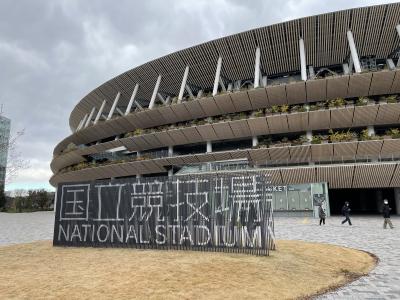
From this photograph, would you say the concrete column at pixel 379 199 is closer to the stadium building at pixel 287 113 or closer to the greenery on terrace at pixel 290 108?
the stadium building at pixel 287 113

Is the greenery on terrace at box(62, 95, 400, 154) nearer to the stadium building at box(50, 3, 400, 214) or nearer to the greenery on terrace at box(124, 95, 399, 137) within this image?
the greenery on terrace at box(124, 95, 399, 137)

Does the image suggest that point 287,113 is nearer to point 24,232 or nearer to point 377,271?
point 24,232

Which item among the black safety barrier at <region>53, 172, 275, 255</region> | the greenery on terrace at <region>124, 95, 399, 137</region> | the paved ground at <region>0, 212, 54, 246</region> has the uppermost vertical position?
the greenery on terrace at <region>124, 95, 399, 137</region>

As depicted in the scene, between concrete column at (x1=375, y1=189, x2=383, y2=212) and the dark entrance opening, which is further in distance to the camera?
the dark entrance opening

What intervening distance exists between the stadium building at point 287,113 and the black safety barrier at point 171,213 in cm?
1860

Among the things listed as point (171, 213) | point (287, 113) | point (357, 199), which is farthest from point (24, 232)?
point (357, 199)

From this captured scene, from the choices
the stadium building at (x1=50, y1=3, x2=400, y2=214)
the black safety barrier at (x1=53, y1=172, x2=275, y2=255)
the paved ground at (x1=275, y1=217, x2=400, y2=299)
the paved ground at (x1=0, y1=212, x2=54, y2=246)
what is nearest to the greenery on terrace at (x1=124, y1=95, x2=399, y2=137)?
the stadium building at (x1=50, y1=3, x2=400, y2=214)

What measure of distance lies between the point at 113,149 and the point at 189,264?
125 feet

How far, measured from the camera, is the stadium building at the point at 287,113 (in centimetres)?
2972

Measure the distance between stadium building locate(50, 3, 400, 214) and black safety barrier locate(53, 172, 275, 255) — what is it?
61.0 feet

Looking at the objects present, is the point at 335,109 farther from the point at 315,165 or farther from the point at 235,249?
the point at 235,249

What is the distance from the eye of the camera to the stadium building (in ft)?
97.5

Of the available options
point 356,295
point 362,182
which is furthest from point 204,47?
point 356,295

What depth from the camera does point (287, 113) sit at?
103ft
